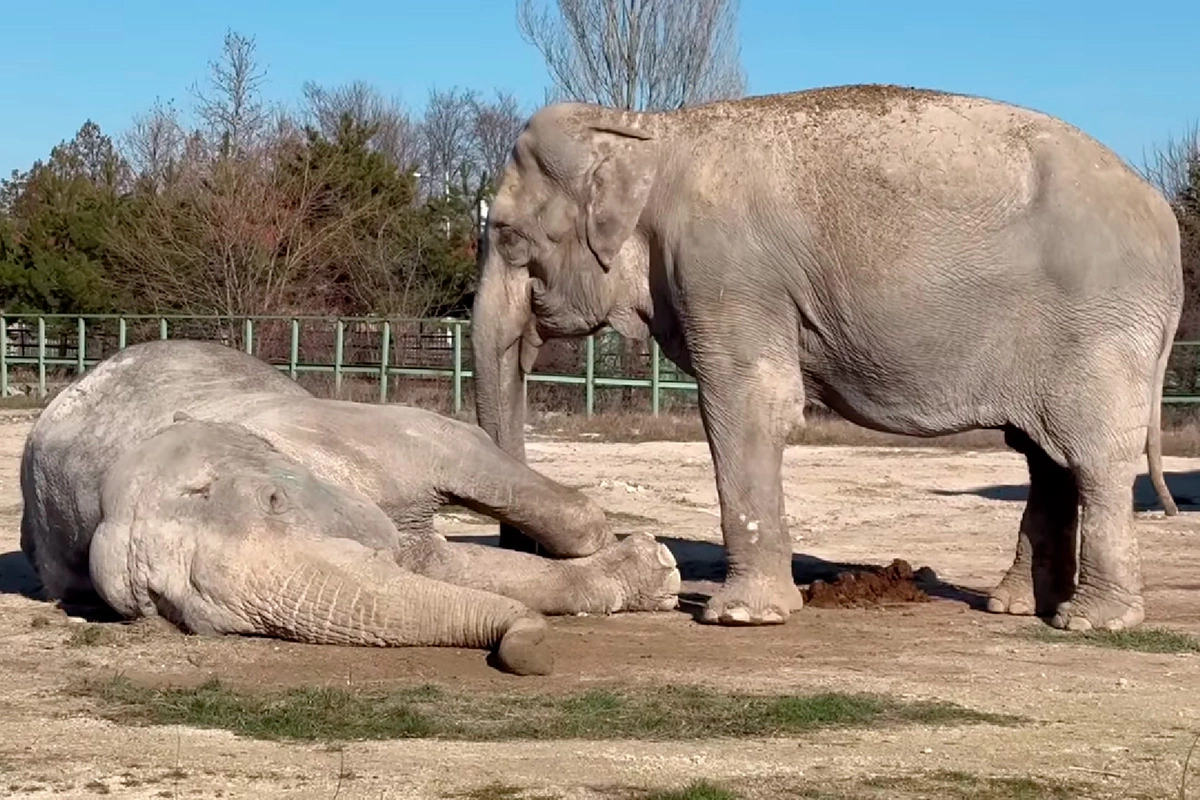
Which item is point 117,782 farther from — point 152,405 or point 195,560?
point 152,405

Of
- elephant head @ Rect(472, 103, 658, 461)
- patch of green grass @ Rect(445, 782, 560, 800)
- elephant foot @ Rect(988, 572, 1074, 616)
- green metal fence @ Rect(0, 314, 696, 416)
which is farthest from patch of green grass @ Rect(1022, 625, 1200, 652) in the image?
green metal fence @ Rect(0, 314, 696, 416)

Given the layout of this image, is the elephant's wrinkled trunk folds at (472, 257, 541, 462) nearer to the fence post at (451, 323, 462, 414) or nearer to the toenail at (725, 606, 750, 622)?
the toenail at (725, 606, 750, 622)

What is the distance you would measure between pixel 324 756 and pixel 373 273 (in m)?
30.8

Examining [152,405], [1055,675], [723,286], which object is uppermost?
[723,286]

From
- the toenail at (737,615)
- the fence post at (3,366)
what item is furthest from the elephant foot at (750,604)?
the fence post at (3,366)

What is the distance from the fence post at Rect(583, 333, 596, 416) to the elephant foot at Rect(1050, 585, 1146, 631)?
671 inches

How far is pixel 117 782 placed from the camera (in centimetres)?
521

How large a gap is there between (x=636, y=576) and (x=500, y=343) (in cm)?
151

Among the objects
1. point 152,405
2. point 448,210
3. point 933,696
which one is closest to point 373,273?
point 448,210

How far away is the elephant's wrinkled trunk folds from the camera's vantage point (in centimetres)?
970

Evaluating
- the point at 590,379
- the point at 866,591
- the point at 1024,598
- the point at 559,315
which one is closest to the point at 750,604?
the point at 866,591

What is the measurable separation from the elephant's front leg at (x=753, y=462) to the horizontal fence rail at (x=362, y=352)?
14.8 meters

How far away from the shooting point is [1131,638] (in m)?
8.27

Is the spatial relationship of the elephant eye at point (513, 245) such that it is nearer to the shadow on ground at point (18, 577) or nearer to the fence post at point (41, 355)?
the shadow on ground at point (18, 577)
